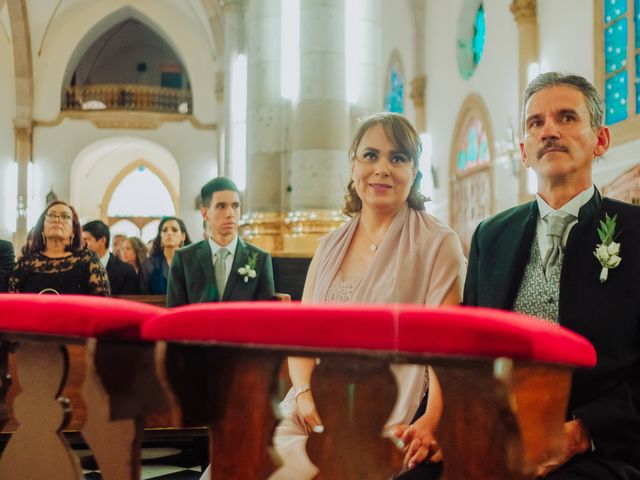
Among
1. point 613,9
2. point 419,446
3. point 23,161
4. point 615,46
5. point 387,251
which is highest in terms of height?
point 613,9

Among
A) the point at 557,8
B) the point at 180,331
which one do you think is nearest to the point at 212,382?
the point at 180,331

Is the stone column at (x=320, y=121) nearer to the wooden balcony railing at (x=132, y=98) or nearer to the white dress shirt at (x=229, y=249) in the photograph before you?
the white dress shirt at (x=229, y=249)

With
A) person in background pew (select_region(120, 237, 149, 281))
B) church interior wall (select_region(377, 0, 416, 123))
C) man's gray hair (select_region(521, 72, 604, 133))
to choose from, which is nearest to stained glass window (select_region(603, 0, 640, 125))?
person in background pew (select_region(120, 237, 149, 281))

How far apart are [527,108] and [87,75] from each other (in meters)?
29.5

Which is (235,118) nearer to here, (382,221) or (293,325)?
(382,221)

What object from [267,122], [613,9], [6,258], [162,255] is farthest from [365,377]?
[613,9]

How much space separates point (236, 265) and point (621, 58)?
27.8 feet

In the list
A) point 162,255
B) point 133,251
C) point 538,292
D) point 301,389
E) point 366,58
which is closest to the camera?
point 538,292

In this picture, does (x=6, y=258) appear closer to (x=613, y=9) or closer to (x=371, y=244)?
(x=371, y=244)

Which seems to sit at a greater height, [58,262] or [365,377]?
[58,262]

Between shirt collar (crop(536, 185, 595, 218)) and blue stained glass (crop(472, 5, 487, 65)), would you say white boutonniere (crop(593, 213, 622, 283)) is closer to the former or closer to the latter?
shirt collar (crop(536, 185, 595, 218))

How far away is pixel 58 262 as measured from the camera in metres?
5.06

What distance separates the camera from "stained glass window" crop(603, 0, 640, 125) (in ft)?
36.4

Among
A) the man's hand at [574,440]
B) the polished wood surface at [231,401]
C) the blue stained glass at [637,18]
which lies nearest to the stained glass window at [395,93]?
the blue stained glass at [637,18]
